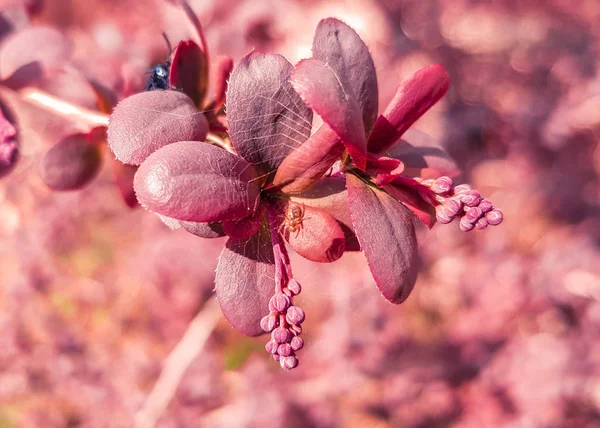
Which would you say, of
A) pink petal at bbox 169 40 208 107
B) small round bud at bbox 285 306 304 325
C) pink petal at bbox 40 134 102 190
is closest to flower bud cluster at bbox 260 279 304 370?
small round bud at bbox 285 306 304 325

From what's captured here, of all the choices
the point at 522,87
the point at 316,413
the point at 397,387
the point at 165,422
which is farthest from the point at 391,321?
the point at 522,87

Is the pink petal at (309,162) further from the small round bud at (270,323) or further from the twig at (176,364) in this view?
the twig at (176,364)

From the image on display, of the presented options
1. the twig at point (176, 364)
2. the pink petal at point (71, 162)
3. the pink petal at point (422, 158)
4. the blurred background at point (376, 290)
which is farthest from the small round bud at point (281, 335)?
Result: the twig at point (176, 364)

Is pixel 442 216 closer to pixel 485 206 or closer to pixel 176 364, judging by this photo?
pixel 485 206

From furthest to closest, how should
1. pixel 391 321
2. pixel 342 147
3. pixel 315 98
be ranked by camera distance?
pixel 391 321 → pixel 342 147 → pixel 315 98

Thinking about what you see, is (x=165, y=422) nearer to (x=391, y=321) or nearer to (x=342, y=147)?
(x=391, y=321)

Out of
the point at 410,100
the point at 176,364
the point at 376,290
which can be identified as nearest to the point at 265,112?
the point at 410,100
